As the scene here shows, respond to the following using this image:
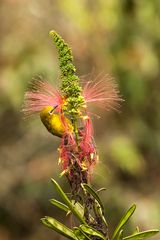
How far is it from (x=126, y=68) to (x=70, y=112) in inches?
179

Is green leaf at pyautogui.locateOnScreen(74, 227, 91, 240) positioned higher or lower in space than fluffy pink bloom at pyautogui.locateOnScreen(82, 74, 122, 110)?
Result: lower

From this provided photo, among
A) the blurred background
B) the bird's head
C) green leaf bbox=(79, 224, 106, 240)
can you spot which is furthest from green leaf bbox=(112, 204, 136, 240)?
the blurred background

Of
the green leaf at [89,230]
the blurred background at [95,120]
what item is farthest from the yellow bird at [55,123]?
the blurred background at [95,120]

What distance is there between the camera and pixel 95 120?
5078mm

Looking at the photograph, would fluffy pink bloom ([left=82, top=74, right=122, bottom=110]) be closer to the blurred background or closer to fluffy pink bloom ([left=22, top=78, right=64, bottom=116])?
fluffy pink bloom ([left=22, top=78, right=64, bottom=116])

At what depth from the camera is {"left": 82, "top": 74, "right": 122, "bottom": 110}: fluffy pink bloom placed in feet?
2.58

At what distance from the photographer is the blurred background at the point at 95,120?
5.07 meters

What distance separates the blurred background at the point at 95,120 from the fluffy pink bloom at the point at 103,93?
4047mm

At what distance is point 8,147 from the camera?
5461 mm

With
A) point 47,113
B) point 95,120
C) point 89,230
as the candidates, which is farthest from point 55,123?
point 95,120

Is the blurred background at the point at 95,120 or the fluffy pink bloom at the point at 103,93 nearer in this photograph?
the fluffy pink bloom at the point at 103,93

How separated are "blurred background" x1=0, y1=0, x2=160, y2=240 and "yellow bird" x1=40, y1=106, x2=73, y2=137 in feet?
13.5

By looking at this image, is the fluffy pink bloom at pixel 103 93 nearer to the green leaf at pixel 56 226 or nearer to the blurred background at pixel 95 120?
the green leaf at pixel 56 226

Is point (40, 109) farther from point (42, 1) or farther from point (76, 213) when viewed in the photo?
point (42, 1)
